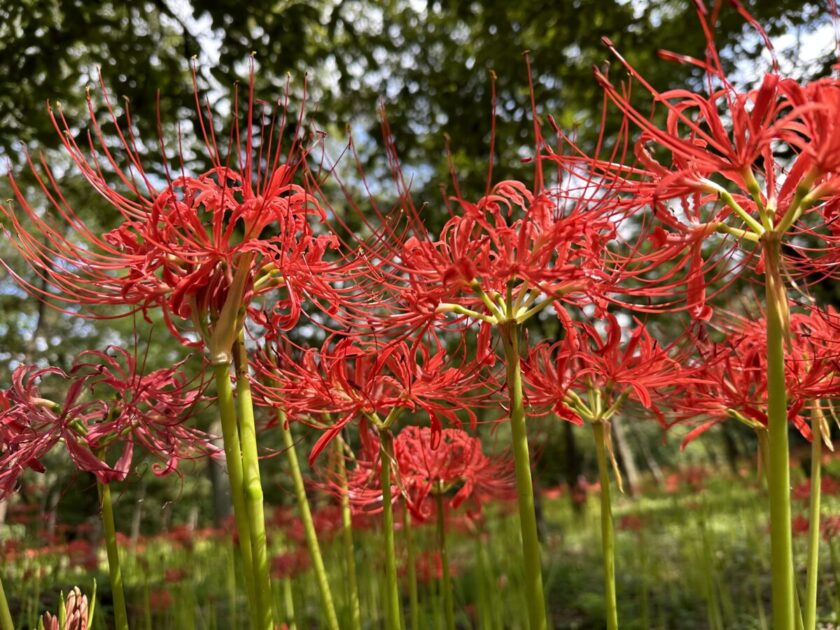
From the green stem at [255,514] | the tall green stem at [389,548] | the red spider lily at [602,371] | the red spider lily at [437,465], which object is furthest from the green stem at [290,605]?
the red spider lily at [602,371]

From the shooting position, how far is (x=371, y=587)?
12.8 feet

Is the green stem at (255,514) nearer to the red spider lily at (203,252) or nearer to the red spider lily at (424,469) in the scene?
the red spider lily at (203,252)

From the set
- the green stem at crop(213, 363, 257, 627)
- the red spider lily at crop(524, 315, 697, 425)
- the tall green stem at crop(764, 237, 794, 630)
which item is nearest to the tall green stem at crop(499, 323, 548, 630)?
the red spider lily at crop(524, 315, 697, 425)

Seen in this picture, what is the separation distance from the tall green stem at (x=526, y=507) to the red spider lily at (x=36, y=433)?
72cm

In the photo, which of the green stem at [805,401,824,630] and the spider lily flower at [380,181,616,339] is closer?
the spider lily flower at [380,181,616,339]

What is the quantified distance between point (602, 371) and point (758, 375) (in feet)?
1.26

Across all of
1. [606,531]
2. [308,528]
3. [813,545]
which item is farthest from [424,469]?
[813,545]

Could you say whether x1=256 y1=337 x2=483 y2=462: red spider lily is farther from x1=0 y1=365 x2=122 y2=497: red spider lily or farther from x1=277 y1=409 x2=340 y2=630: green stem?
x1=0 y1=365 x2=122 y2=497: red spider lily

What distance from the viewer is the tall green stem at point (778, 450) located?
2.99 ft

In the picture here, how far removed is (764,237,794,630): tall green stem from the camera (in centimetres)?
91

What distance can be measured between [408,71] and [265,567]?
5.26 meters

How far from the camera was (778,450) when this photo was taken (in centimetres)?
91

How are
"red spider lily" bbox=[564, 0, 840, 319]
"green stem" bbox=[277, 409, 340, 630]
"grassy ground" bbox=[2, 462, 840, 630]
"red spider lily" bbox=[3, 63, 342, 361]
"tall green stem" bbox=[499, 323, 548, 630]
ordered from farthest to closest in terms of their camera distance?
"grassy ground" bbox=[2, 462, 840, 630], "green stem" bbox=[277, 409, 340, 630], "red spider lily" bbox=[3, 63, 342, 361], "tall green stem" bbox=[499, 323, 548, 630], "red spider lily" bbox=[564, 0, 840, 319]

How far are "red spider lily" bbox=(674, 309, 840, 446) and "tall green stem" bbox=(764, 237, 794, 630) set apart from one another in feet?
1.24
